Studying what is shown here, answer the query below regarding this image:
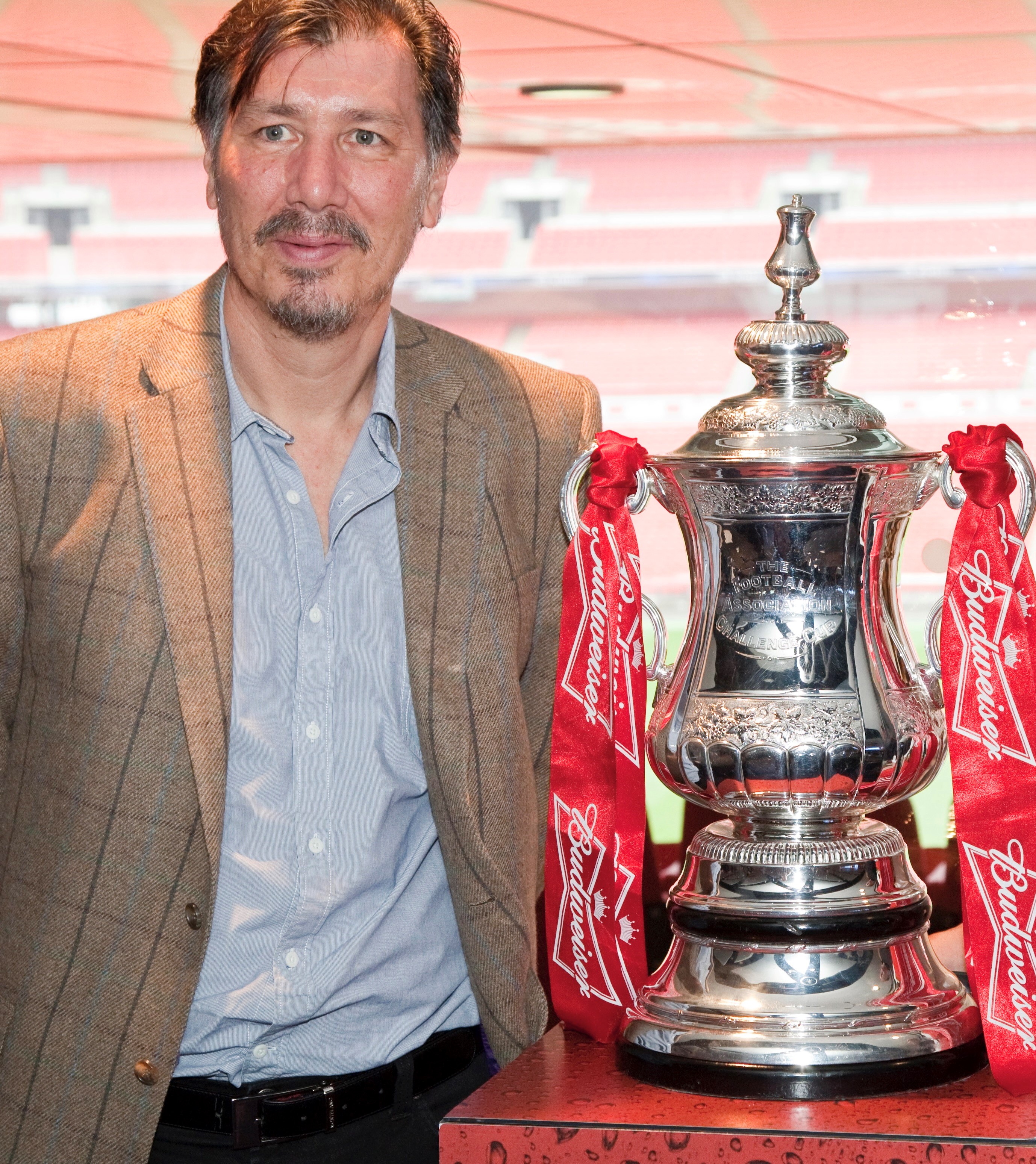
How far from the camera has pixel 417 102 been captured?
147 cm

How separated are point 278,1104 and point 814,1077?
57cm

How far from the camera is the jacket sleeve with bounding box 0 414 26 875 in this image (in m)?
1.35

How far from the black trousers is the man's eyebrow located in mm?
885

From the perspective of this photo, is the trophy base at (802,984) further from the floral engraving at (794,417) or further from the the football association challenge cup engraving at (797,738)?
the floral engraving at (794,417)

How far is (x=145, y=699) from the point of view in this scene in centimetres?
131

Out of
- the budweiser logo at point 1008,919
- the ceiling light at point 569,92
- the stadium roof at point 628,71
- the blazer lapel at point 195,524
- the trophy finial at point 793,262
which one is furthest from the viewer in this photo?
the ceiling light at point 569,92

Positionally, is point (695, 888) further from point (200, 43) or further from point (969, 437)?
point (200, 43)

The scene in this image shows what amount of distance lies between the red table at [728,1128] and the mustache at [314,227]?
76 cm

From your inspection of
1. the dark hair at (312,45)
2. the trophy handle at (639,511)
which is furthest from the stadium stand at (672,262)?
the trophy handle at (639,511)

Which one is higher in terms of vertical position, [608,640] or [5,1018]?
[608,640]

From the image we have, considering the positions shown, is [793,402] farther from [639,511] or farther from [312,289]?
[312,289]

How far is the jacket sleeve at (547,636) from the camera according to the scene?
153 cm

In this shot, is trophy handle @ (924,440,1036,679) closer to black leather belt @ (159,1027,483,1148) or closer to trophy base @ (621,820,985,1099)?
trophy base @ (621,820,985,1099)

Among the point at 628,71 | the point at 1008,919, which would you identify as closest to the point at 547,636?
the point at 1008,919
